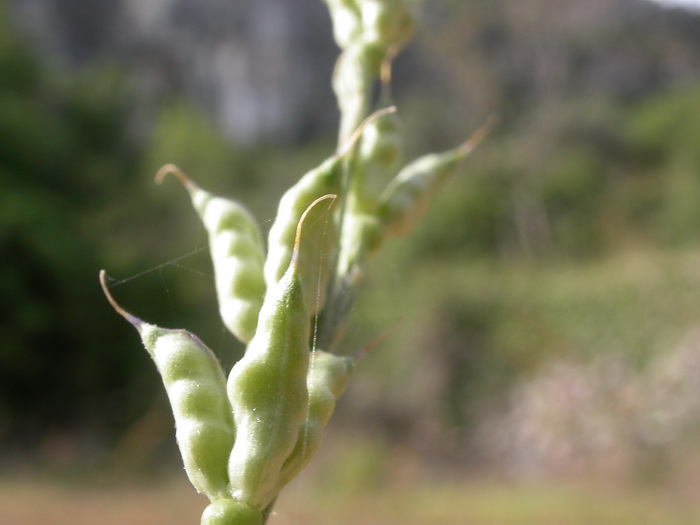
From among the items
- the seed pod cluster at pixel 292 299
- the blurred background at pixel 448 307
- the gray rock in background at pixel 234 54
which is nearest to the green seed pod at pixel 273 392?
the seed pod cluster at pixel 292 299

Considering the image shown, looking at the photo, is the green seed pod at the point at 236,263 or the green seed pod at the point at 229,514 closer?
the green seed pod at the point at 229,514

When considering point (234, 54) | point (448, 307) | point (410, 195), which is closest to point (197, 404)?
point (410, 195)

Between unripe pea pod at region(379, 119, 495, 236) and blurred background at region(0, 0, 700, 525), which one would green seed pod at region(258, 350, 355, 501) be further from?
blurred background at region(0, 0, 700, 525)

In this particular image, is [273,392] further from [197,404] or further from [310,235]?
[310,235]

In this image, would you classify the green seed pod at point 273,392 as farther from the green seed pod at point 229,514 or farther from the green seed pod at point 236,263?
the green seed pod at point 236,263

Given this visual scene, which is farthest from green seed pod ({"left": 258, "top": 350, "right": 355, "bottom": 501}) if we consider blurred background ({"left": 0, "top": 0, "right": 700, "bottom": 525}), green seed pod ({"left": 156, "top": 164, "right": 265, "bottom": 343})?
blurred background ({"left": 0, "top": 0, "right": 700, "bottom": 525})

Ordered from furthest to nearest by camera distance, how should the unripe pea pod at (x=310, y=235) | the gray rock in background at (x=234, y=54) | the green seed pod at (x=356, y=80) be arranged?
the gray rock in background at (x=234, y=54) < the green seed pod at (x=356, y=80) < the unripe pea pod at (x=310, y=235)

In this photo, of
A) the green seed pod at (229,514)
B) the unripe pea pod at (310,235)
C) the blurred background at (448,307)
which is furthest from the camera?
the blurred background at (448,307)
